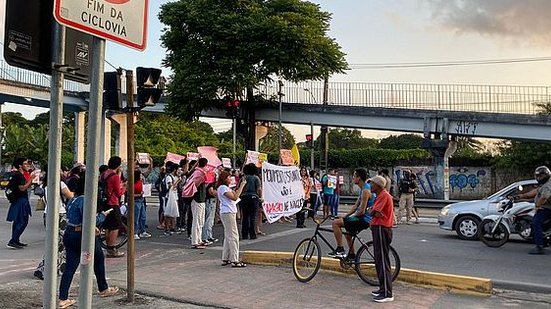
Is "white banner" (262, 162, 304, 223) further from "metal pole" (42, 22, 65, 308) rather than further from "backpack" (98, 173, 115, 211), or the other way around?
"metal pole" (42, 22, 65, 308)

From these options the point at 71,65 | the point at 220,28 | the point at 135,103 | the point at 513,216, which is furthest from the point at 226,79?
the point at 71,65

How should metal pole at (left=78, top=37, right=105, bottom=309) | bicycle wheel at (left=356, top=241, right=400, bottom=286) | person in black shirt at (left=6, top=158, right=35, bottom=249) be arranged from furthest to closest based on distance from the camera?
person in black shirt at (left=6, top=158, right=35, bottom=249)
bicycle wheel at (left=356, top=241, right=400, bottom=286)
metal pole at (left=78, top=37, right=105, bottom=309)

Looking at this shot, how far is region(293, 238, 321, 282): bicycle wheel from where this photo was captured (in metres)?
8.54

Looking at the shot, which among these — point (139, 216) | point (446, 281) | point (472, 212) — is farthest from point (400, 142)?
point (446, 281)

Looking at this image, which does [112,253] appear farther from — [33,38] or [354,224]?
[33,38]

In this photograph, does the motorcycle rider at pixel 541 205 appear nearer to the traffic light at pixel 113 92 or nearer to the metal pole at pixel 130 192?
the metal pole at pixel 130 192

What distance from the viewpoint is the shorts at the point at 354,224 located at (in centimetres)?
866

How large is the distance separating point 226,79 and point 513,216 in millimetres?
16989

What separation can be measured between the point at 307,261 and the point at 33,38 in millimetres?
6254

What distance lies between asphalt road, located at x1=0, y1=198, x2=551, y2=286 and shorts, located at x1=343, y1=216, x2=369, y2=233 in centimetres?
188

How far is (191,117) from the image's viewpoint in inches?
1156

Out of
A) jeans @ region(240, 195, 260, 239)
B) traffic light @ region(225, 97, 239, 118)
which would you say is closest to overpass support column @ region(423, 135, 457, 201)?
traffic light @ region(225, 97, 239, 118)

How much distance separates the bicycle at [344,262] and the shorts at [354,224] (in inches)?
4.1

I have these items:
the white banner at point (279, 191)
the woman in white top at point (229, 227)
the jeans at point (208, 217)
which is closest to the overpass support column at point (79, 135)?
the jeans at point (208, 217)
